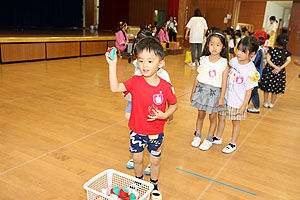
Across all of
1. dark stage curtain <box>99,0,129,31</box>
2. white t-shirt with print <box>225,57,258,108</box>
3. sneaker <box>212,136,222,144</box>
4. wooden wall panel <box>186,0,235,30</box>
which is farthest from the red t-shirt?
dark stage curtain <box>99,0,129,31</box>

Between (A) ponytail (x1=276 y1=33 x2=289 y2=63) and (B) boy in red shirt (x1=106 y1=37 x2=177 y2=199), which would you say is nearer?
(B) boy in red shirt (x1=106 y1=37 x2=177 y2=199)

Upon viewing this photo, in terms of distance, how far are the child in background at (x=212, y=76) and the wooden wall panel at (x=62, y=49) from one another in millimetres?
5455

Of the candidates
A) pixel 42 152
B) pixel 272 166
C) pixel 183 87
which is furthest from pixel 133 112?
pixel 183 87

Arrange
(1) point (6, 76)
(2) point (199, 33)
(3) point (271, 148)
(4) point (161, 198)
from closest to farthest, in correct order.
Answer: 1. (4) point (161, 198)
2. (3) point (271, 148)
3. (1) point (6, 76)
4. (2) point (199, 33)

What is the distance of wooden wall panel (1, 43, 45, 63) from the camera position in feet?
19.2

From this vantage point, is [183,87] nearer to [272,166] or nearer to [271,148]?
[271,148]

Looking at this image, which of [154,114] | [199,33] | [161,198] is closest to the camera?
[154,114]

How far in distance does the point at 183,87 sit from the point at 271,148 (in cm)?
240

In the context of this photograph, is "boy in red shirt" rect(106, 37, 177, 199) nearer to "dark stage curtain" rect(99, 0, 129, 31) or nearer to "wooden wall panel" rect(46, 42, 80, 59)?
"wooden wall panel" rect(46, 42, 80, 59)

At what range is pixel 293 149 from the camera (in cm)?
260

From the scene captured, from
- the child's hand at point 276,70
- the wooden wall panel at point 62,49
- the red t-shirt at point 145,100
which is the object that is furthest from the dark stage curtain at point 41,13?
the red t-shirt at point 145,100

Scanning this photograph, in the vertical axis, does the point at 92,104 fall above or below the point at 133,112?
below

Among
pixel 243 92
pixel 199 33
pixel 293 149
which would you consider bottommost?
pixel 293 149

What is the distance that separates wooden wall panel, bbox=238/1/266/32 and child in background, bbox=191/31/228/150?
48.3ft
